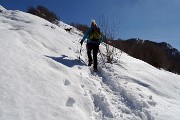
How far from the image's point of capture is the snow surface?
18.2 feet

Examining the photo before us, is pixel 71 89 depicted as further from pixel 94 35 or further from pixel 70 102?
pixel 94 35

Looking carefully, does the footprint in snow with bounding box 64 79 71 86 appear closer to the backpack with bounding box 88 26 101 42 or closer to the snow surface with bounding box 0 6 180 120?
the snow surface with bounding box 0 6 180 120

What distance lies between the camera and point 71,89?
22.6ft

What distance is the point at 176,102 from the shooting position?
8.30 meters

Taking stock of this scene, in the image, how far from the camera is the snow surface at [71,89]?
5559 millimetres

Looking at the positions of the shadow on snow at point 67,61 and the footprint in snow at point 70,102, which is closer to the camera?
the footprint in snow at point 70,102

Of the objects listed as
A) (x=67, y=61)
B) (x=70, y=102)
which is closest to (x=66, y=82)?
(x=70, y=102)

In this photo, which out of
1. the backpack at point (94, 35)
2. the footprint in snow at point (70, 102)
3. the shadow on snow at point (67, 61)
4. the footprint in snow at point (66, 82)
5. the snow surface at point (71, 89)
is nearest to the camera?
the snow surface at point (71, 89)

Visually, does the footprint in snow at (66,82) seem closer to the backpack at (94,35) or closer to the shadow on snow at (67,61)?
the shadow on snow at (67,61)

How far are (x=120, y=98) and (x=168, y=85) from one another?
2920 mm

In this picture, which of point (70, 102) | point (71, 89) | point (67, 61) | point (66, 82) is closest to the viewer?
point (70, 102)

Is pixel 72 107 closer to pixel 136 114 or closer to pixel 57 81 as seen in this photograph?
pixel 57 81

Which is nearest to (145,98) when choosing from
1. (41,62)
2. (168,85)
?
(168,85)

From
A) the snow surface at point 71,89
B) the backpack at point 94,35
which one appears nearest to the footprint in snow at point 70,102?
the snow surface at point 71,89
